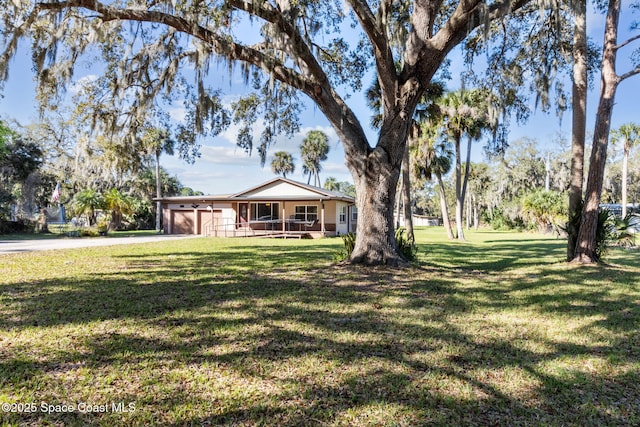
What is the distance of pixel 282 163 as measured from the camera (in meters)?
40.3

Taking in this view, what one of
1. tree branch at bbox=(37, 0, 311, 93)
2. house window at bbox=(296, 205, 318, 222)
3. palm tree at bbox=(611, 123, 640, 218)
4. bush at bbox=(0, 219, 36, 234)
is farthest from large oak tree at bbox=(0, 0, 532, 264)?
palm tree at bbox=(611, 123, 640, 218)

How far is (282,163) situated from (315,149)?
400cm

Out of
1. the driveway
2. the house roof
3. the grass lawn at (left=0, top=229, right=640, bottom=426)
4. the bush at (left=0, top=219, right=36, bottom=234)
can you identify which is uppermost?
the house roof

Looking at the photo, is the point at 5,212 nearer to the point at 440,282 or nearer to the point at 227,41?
the point at 227,41

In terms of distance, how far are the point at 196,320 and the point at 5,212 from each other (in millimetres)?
24440

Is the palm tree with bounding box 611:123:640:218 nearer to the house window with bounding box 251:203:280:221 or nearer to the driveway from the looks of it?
the house window with bounding box 251:203:280:221

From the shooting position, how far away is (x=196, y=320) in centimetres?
405

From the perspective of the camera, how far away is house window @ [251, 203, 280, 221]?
22938mm

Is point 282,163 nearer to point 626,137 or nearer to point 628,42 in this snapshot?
point 626,137

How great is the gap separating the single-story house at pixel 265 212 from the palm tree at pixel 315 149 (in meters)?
16.3

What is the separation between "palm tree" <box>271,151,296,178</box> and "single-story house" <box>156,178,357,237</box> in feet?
55.8

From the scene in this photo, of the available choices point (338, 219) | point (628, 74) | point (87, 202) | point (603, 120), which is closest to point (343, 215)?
point (338, 219)

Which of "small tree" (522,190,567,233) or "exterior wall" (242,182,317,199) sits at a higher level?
"exterior wall" (242,182,317,199)

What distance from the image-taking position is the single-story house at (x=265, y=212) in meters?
21.5
